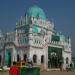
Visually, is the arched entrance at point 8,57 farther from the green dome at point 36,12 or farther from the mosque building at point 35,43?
the green dome at point 36,12

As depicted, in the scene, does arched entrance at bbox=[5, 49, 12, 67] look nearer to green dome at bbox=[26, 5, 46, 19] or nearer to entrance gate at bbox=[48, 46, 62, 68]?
entrance gate at bbox=[48, 46, 62, 68]

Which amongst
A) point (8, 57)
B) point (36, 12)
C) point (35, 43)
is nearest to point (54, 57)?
point (35, 43)

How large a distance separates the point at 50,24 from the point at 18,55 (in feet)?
37.5

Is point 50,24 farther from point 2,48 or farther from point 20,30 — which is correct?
point 2,48

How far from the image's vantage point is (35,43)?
40.5m

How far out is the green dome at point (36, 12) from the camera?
152ft

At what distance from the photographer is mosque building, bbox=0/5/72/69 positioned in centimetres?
4078

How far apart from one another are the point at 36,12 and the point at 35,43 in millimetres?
8999

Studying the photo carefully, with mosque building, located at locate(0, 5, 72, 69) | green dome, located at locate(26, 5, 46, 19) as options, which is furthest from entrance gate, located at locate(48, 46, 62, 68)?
green dome, located at locate(26, 5, 46, 19)

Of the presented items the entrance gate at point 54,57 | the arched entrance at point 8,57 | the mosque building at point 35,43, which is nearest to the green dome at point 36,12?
the mosque building at point 35,43

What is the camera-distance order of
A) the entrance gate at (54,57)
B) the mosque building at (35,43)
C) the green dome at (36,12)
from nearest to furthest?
the mosque building at (35,43) < the entrance gate at (54,57) < the green dome at (36,12)

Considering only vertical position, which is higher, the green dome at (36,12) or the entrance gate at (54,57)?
the green dome at (36,12)

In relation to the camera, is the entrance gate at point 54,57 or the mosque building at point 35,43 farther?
the entrance gate at point 54,57

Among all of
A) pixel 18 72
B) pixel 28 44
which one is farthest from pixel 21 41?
pixel 18 72
